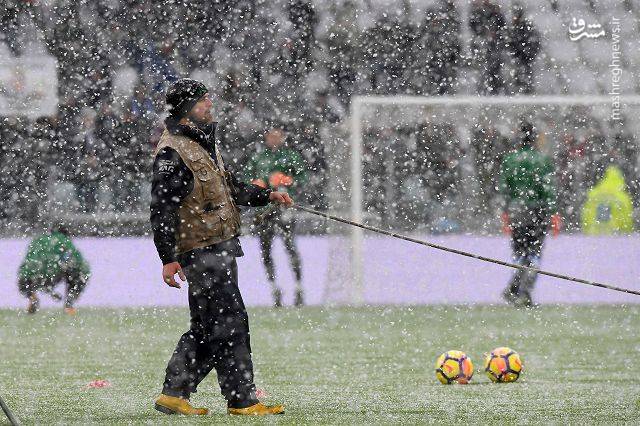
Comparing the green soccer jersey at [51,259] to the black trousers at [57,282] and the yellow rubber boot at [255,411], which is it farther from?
the yellow rubber boot at [255,411]

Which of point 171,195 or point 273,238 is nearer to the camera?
point 171,195

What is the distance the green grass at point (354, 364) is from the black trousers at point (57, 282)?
0.23 meters

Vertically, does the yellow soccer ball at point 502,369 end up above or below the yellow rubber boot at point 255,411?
below

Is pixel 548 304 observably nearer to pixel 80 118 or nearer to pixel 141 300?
pixel 141 300

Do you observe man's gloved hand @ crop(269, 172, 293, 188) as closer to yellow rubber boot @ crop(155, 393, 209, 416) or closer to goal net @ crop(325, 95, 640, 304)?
goal net @ crop(325, 95, 640, 304)

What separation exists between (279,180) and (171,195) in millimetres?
7807

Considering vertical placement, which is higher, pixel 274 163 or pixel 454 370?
pixel 274 163

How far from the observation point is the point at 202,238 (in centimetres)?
581

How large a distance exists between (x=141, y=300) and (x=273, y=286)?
1208mm

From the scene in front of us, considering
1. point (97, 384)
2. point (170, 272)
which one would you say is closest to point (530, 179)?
point (97, 384)

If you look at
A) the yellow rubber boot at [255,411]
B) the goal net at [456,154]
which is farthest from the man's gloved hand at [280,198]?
the goal net at [456,154]

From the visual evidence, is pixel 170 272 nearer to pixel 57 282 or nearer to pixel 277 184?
pixel 57 282

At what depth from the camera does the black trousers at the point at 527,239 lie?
13195 millimetres

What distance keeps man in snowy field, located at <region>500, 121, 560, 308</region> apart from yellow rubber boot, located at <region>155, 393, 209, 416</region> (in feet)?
24.6
